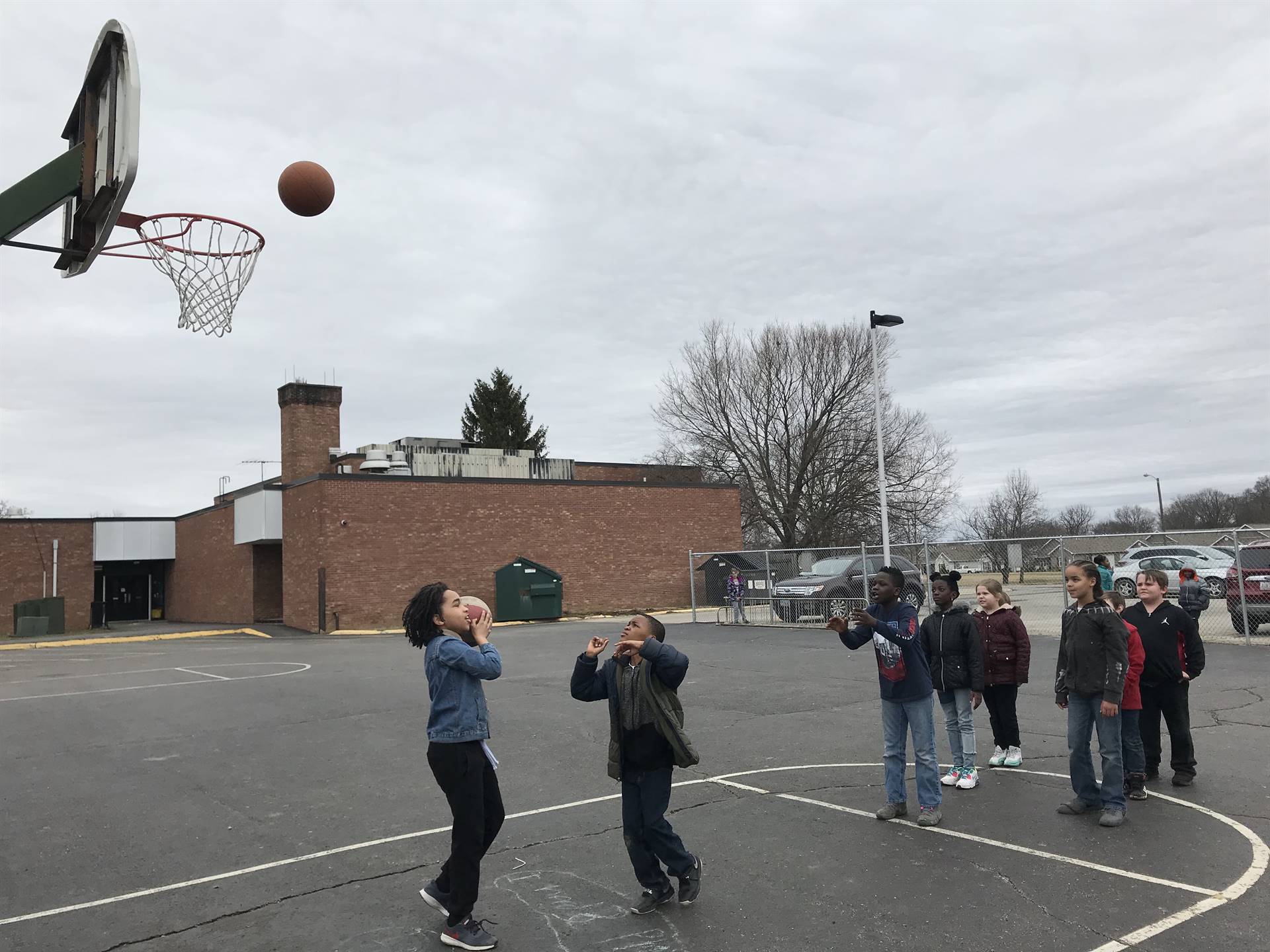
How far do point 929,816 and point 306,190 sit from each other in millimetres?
6552

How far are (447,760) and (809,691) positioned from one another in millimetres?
8677

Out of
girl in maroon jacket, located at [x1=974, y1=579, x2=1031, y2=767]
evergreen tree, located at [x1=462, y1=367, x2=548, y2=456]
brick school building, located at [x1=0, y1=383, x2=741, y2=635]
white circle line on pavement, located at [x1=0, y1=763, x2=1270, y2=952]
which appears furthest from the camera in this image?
evergreen tree, located at [x1=462, y1=367, x2=548, y2=456]

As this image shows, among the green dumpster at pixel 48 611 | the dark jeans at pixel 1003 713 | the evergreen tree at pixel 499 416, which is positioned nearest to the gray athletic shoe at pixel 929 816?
the dark jeans at pixel 1003 713

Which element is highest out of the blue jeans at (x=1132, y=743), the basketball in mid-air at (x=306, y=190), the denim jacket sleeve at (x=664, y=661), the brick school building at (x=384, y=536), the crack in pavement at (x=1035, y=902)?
the basketball in mid-air at (x=306, y=190)

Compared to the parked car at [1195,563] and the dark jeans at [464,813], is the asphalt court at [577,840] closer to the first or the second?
the dark jeans at [464,813]

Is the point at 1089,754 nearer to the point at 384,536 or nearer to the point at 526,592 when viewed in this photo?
the point at 526,592

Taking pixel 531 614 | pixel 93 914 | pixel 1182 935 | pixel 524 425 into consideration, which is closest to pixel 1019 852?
pixel 1182 935

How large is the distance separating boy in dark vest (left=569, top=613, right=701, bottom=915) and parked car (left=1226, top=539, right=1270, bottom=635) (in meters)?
15.8

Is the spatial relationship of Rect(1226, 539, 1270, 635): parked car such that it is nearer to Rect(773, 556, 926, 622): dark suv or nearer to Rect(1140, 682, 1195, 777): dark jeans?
Rect(773, 556, 926, 622): dark suv

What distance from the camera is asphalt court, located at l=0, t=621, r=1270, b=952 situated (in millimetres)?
4691

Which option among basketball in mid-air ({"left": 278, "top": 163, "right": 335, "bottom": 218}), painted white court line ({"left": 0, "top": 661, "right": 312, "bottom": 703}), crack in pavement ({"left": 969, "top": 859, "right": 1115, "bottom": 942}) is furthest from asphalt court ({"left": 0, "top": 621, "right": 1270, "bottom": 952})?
basketball in mid-air ({"left": 278, "top": 163, "right": 335, "bottom": 218})

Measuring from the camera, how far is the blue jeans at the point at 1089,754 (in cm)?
618

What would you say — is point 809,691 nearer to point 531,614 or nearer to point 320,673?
point 320,673

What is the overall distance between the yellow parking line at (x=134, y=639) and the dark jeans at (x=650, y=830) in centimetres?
2498
